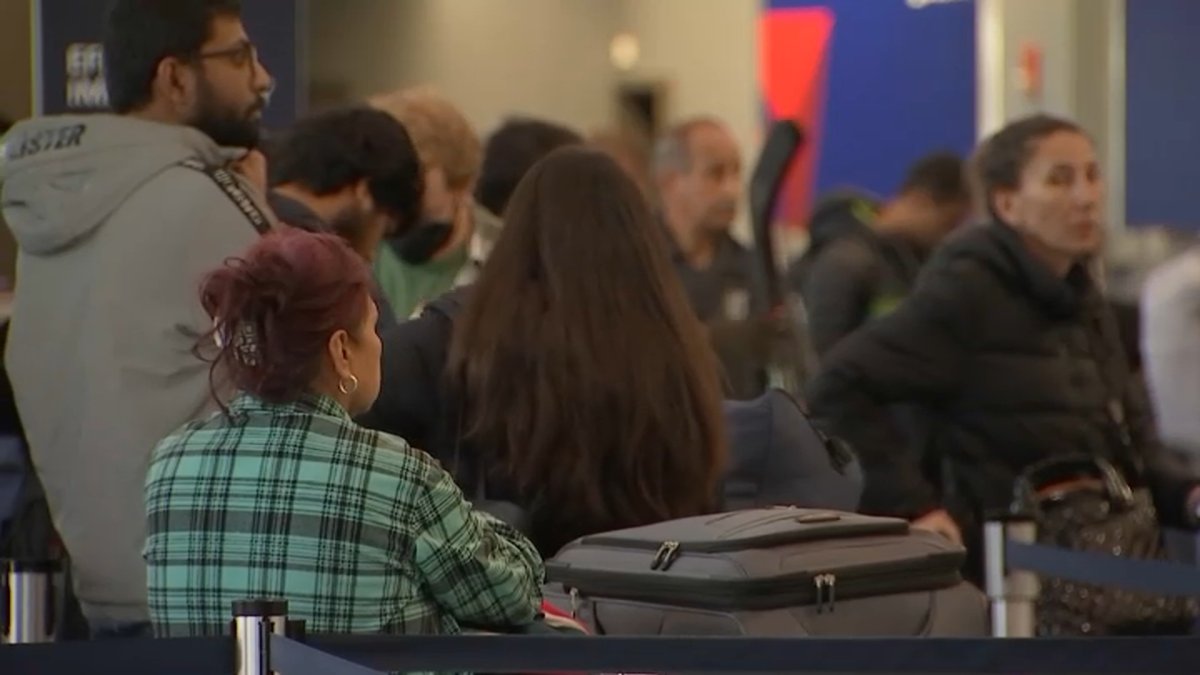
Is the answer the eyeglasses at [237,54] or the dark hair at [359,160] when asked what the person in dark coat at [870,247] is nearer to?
the dark hair at [359,160]

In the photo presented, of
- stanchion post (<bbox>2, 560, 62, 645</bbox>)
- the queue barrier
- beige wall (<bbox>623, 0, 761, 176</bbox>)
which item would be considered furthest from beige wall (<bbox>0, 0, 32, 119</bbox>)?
beige wall (<bbox>623, 0, 761, 176</bbox>)

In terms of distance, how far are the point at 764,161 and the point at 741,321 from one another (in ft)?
2.55

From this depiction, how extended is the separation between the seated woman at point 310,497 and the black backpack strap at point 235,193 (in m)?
0.64

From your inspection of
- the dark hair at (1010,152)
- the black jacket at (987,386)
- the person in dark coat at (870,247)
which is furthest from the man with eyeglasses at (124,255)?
the person in dark coat at (870,247)

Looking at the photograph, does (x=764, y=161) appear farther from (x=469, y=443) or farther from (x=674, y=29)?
(x=674, y=29)

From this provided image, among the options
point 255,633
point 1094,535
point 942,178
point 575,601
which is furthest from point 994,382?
point 942,178

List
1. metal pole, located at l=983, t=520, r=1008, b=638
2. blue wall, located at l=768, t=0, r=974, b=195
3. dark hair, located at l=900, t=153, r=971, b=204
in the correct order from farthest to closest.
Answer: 1. blue wall, located at l=768, t=0, r=974, b=195
2. dark hair, located at l=900, t=153, r=971, b=204
3. metal pole, located at l=983, t=520, r=1008, b=638

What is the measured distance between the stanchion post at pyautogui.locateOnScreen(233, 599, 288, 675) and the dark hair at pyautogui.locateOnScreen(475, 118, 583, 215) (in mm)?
2622

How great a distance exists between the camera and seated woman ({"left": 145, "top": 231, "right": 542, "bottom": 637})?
2854 mm

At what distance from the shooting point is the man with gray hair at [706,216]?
702cm

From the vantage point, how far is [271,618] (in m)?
2.56

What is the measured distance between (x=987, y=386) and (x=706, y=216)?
7.53 feet

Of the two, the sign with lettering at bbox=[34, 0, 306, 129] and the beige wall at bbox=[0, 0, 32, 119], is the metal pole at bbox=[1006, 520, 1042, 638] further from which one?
the beige wall at bbox=[0, 0, 32, 119]

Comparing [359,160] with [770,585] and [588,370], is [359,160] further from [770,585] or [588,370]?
[770,585]
